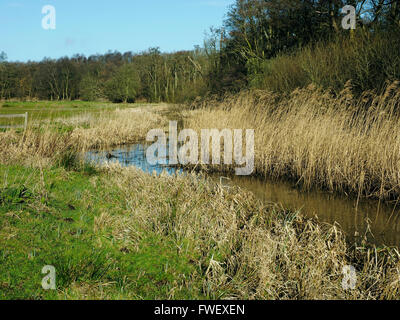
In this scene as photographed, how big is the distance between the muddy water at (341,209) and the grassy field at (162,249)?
2.06 feet

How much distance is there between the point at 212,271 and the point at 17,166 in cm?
488

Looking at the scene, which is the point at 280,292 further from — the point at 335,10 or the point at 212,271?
the point at 335,10

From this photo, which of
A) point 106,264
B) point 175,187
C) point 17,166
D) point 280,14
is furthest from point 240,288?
point 280,14

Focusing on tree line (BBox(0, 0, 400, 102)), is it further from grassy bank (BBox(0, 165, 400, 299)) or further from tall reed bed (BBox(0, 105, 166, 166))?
grassy bank (BBox(0, 165, 400, 299))

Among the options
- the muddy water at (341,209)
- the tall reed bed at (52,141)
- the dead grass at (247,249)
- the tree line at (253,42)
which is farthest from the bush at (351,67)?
the tall reed bed at (52,141)

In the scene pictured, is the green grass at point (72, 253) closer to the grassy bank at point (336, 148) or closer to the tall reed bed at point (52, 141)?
the tall reed bed at point (52, 141)

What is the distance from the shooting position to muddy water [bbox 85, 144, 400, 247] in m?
4.83

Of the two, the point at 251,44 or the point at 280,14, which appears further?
the point at 251,44

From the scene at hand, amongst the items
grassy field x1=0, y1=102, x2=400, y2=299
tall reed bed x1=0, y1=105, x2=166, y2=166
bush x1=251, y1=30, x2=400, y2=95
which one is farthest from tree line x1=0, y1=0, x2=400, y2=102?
grassy field x1=0, y1=102, x2=400, y2=299

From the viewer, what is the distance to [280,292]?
3.04 meters

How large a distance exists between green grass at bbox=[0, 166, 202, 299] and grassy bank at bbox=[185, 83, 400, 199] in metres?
4.11

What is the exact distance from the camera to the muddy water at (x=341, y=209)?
4.83 m

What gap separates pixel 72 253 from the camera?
134 inches
